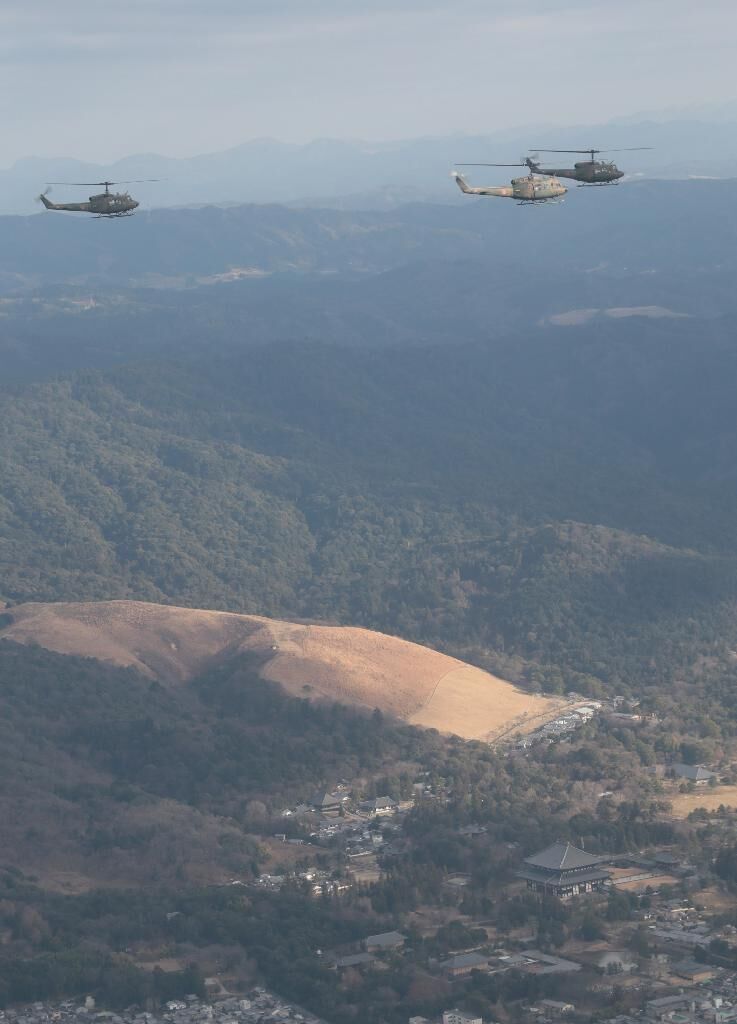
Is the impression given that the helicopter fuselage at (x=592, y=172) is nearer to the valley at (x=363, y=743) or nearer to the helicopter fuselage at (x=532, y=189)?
the helicopter fuselage at (x=532, y=189)

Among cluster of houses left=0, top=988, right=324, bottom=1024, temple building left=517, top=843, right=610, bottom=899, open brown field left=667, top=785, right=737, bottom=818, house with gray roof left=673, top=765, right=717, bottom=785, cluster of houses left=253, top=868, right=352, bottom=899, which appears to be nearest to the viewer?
cluster of houses left=0, top=988, right=324, bottom=1024

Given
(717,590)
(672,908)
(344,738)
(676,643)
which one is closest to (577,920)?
(672,908)

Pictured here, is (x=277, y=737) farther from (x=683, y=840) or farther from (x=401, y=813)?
(x=683, y=840)

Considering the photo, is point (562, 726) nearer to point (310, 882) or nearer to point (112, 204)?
point (310, 882)

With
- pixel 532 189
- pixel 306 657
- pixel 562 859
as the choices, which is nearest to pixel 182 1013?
pixel 562 859

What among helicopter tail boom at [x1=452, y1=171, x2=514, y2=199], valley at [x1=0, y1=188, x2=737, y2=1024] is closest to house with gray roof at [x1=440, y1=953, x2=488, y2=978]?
valley at [x1=0, y1=188, x2=737, y2=1024]

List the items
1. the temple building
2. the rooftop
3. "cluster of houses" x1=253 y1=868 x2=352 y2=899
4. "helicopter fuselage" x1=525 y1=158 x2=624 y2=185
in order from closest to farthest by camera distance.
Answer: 1. "helicopter fuselage" x1=525 y1=158 x2=624 y2=185
2. the temple building
3. the rooftop
4. "cluster of houses" x1=253 y1=868 x2=352 y2=899

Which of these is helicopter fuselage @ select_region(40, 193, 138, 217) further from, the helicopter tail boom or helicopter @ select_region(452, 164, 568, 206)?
the helicopter tail boom
